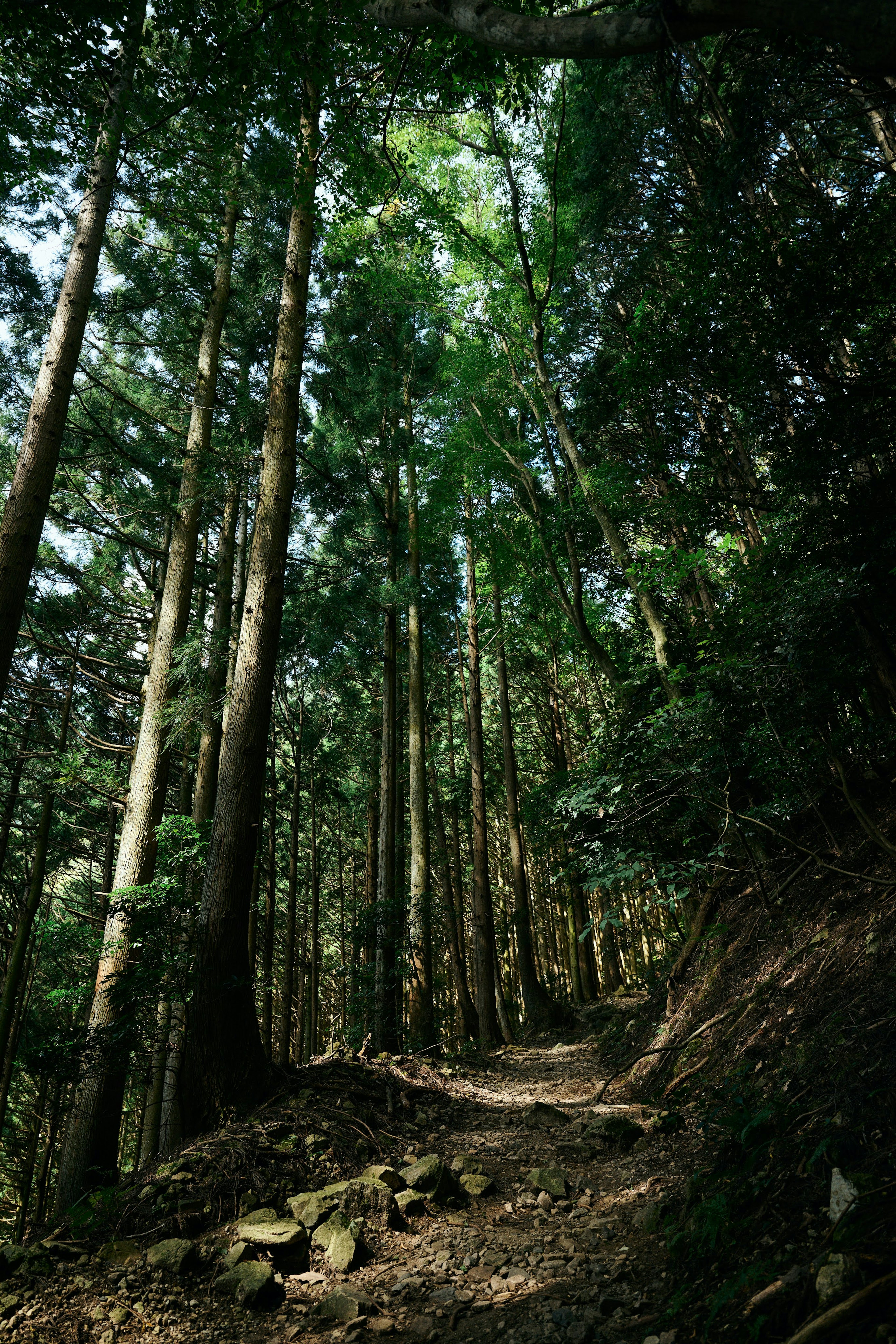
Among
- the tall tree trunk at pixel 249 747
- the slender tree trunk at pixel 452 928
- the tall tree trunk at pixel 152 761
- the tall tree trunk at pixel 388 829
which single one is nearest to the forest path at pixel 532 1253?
the tall tree trunk at pixel 249 747

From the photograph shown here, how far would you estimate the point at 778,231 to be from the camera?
21.5 feet

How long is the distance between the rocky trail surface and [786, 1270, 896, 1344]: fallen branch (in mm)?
91

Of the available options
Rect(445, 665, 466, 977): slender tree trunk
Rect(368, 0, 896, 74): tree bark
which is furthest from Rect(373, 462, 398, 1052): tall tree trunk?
Rect(368, 0, 896, 74): tree bark

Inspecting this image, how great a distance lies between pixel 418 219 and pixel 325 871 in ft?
61.8

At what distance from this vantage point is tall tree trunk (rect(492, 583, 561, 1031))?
12891mm

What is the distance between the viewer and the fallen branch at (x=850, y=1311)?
1682mm

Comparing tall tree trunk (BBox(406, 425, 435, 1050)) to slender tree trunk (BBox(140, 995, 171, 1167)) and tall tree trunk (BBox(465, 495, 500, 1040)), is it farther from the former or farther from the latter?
slender tree trunk (BBox(140, 995, 171, 1167))

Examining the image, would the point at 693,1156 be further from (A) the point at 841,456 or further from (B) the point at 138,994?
(A) the point at 841,456

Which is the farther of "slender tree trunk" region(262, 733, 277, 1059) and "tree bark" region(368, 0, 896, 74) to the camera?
"slender tree trunk" region(262, 733, 277, 1059)

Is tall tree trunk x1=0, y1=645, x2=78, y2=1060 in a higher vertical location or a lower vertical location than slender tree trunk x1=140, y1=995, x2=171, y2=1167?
higher

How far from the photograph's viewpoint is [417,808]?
10266mm

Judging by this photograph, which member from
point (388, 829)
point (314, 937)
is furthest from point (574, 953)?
point (388, 829)

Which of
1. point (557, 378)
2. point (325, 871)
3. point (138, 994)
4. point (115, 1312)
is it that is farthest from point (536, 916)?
point (115, 1312)

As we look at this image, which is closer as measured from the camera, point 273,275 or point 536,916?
point 273,275
